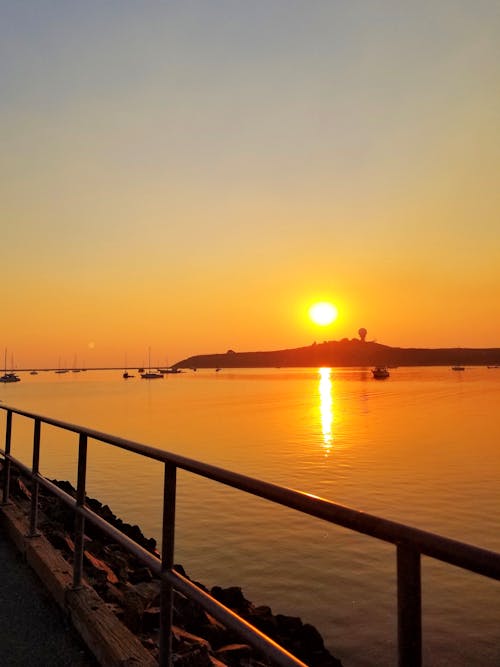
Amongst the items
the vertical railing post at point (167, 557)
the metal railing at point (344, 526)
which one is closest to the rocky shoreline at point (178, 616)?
the vertical railing post at point (167, 557)

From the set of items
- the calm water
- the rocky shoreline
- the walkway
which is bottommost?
the calm water

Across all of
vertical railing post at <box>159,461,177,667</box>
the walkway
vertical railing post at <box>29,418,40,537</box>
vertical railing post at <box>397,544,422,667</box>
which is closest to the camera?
vertical railing post at <box>397,544,422,667</box>

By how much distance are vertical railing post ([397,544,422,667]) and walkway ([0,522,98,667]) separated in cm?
275

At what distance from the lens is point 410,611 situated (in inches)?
60.5

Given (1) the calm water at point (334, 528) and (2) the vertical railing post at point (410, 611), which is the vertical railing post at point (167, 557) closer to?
(2) the vertical railing post at point (410, 611)

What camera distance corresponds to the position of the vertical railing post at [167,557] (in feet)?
9.61

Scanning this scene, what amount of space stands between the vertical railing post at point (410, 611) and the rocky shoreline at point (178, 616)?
310 cm

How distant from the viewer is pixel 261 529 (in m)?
15.1

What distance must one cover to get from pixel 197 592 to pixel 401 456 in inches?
1163

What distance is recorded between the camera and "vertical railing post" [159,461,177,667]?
293 centimetres

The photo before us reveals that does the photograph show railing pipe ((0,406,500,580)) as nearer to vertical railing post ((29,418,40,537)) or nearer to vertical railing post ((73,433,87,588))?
vertical railing post ((73,433,87,588))

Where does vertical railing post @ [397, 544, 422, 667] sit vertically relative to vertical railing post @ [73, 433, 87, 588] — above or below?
above

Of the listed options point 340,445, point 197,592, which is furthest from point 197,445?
point 197,592

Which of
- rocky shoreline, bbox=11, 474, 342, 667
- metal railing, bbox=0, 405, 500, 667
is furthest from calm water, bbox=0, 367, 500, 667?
metal railing, bbox=0, 405, 500, 667
